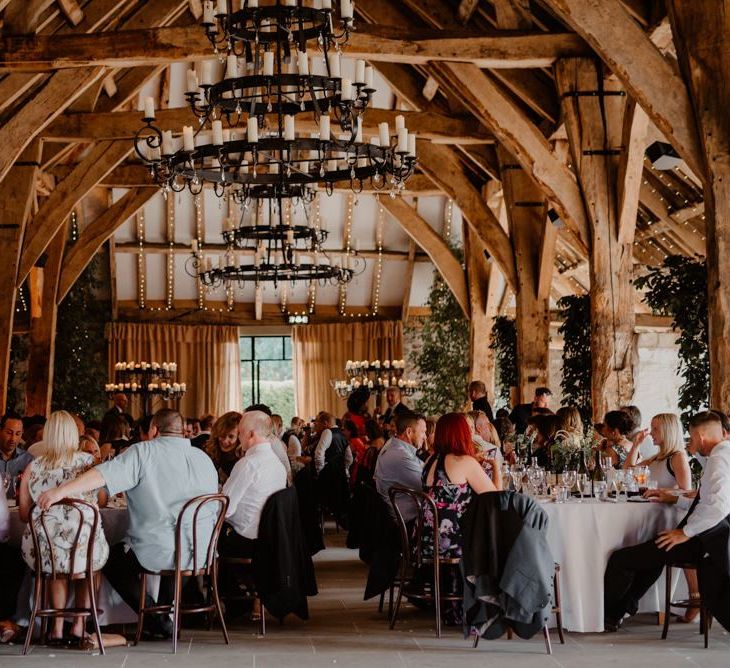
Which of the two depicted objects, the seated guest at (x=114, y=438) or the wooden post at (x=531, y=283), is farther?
the wooden post at (x=531, y=283)

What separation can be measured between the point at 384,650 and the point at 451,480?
894mm

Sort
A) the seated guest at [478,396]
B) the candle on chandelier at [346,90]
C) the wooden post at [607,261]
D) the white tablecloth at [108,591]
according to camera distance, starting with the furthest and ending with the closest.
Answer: the seated guest at [478,396], the wooden post at [607,261], the candle on chandelier at [346,90], the white tablecloth at [108,591]

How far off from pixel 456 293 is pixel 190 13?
503cm

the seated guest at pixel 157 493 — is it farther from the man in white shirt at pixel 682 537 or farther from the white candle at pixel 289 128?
the white candle at pixel 289 128

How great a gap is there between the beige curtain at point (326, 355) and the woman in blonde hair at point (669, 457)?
14680mm

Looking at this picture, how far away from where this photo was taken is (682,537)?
5242 millimetres

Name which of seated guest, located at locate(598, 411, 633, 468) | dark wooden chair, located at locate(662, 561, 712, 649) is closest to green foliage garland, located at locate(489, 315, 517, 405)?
seated guest, located at locate(598, 411, 633, 468)

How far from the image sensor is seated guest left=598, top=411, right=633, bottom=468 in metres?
7.36

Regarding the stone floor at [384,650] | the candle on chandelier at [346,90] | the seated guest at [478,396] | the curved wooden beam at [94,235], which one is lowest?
the stone floor at [384,650]

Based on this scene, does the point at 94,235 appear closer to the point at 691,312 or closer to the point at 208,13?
the point at 208,13

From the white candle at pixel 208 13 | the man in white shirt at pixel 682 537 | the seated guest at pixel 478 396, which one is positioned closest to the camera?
the man in white shirt at pixel 682 537

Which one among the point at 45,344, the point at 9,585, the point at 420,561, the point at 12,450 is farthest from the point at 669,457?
the point at 45,344

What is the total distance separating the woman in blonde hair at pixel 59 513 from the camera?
5.20m

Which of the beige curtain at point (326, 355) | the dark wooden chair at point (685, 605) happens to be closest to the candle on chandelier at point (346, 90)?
the dark wooden chair at point (685, 605)
